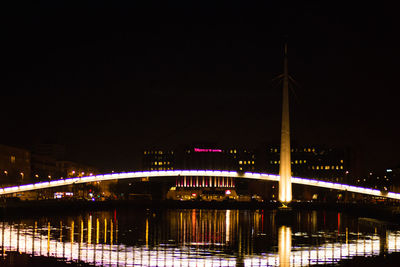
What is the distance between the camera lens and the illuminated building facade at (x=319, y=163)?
150 metres

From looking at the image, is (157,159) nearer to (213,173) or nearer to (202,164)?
(202,164)

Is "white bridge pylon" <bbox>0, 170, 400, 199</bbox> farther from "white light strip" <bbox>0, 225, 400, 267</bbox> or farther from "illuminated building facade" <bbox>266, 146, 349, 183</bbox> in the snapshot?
"illuminated building facade" <bbox>266, 146, 349, 183</bbox>

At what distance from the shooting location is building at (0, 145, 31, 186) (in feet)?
273

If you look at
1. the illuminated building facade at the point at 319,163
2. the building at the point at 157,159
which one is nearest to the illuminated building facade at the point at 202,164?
the building at the point at 157,159

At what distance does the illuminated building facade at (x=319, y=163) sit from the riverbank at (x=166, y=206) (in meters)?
70.9

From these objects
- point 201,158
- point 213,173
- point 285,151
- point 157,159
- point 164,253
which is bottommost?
point 164,253

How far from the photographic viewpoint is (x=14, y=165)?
89.1 m

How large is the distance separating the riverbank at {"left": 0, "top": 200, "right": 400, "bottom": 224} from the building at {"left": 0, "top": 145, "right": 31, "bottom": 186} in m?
16.1

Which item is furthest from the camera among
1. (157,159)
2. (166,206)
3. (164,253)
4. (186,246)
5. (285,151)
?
(157,159)

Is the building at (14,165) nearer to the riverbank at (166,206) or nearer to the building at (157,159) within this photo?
the riverbank at (166,206)

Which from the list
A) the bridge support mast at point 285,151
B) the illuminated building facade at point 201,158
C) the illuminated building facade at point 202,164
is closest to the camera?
the bridge support mast at point 285,151

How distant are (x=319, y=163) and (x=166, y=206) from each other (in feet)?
265

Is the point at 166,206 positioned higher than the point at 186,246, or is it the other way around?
the point at 166,206

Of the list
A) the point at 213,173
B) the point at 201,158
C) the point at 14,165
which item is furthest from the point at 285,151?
the point at 201,158
